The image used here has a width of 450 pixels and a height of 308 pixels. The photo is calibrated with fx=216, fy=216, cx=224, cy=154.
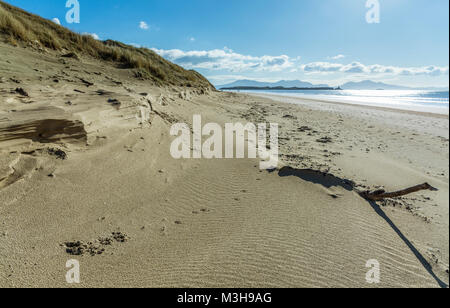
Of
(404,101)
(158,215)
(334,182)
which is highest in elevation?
(404,101)

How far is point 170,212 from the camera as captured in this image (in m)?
3.19

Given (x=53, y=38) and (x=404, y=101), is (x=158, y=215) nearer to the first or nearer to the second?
(x=53, y=38)

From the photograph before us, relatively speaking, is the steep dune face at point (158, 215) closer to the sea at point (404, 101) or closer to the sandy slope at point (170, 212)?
the sandy slope at point (170, 212)

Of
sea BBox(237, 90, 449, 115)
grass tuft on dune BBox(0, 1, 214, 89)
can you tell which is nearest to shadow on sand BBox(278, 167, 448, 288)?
grass tuft on dune BBox(0, 1, 214, 89)

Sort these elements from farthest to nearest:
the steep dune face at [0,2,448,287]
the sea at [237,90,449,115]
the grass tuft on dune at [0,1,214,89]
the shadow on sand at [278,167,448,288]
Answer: the sea at [237,90,449,115] < the grass tuft on dune at [0,1,214,89] < the shadow on sand at [278,167,448,288] < the steep dune face at [0,2,448,287]

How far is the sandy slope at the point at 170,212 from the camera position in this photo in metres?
2.23

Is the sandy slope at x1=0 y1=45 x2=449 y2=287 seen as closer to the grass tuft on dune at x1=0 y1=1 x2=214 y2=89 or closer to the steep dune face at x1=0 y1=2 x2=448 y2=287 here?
the steep dune face at x1=0 y1=2 x2=448 y2=287

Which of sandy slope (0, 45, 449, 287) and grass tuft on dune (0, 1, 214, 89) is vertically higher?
grass tuft on dune (0, 1, 214, 89)

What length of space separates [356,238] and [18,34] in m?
12.2

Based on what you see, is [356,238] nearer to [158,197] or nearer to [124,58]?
[158,197]

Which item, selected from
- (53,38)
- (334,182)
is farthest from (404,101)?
(53,38)

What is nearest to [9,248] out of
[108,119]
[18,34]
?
[108,119]

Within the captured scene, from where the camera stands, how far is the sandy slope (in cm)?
223

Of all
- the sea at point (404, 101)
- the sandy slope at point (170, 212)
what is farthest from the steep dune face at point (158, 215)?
the sea at point (404, 101)
